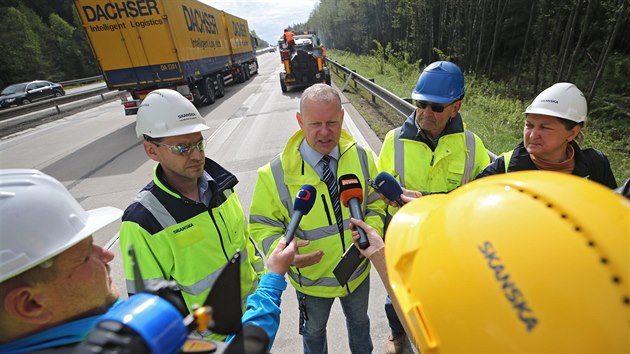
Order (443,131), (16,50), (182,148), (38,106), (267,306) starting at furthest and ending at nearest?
(16,50)
(38,106)
(443,131)
(182,148)
(267,306)

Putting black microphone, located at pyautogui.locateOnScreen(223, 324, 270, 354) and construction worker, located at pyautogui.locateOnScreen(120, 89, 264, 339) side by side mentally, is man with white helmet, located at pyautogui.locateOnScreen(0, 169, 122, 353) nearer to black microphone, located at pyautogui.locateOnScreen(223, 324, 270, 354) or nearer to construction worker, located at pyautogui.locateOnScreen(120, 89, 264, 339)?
black microphone, located at pyautogui.locateOnScreen(223, 324, 270, 354)

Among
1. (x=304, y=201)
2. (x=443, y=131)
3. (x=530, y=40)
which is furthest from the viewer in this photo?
(x=530, y=40)

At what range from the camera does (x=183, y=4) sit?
1312 centimetres

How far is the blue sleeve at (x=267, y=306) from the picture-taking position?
1.33 m

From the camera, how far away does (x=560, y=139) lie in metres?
1.92

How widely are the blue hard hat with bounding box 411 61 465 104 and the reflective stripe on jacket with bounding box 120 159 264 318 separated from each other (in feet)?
5.39

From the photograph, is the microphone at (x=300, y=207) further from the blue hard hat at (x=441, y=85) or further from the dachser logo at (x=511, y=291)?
the blue hard hat at (x=441, y=85)

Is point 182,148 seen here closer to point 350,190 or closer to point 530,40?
point 350,190

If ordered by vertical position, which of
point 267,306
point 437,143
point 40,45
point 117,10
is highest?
point 40,45

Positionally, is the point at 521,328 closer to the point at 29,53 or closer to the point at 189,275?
the point at 189,275

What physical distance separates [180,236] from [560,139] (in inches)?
95.7

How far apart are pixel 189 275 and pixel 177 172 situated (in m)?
0.66

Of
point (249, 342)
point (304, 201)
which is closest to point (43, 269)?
point (249, 342)

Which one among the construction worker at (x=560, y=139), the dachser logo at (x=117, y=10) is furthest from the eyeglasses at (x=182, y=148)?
the dachser logo at (x=117, y=10)
